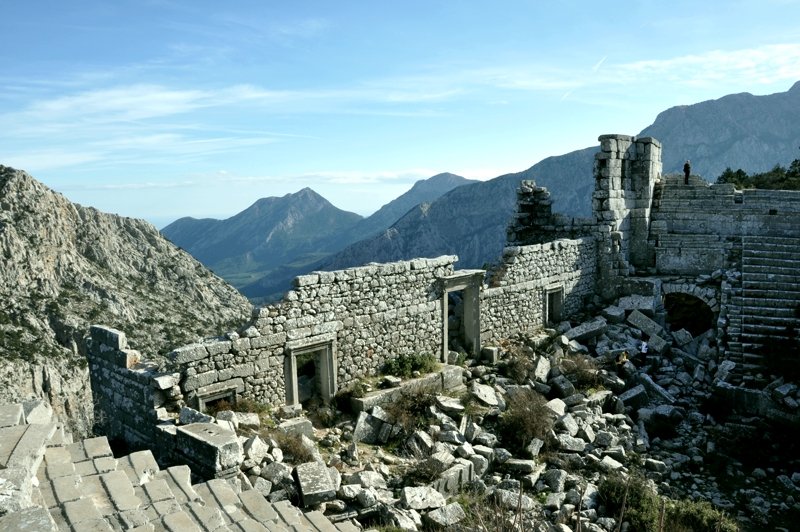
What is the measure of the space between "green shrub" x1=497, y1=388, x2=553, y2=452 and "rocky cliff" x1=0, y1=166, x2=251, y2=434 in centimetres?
2117

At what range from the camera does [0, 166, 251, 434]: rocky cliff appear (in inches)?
1207

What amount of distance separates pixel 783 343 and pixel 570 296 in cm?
579

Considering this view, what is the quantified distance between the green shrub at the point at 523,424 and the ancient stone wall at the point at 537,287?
3888mm

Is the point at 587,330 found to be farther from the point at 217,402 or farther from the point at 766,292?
the point at 217,402

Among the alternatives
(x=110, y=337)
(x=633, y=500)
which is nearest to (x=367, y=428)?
(x=633, y=500)

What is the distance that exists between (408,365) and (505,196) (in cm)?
10842

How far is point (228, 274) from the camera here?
164875 millimetres

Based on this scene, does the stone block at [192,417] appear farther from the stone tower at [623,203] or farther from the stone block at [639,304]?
the stone tower at [623,203]

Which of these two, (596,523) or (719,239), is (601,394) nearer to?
(596,523)

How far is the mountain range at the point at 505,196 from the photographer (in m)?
106

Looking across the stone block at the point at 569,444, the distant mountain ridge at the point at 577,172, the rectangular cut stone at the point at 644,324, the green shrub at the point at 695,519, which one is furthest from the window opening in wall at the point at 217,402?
the distant mountain ridge at the point at 577,172

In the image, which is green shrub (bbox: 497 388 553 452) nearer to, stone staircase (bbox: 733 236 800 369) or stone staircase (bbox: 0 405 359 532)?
stone staircase (bbox: 0 405 359 532)

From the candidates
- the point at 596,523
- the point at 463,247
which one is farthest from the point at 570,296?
the point at 463,247

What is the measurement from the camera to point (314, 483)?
8062 millimetres
